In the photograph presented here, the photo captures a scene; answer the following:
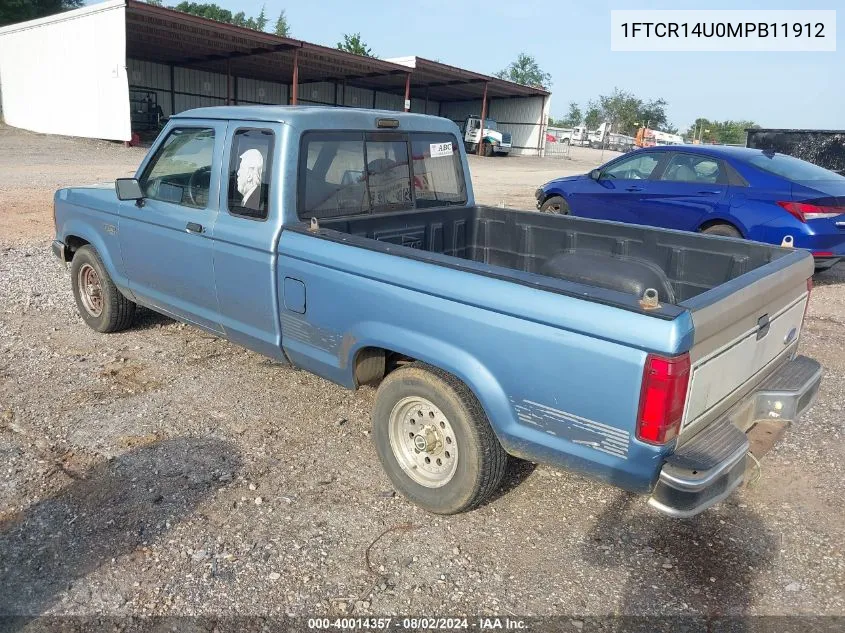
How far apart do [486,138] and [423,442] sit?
1395 inches

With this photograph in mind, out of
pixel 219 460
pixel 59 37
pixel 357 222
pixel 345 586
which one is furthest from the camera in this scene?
pixel 59 37

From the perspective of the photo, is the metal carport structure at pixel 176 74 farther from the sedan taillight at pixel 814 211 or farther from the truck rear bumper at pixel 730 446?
the truck rear bumper at pixel 730 446

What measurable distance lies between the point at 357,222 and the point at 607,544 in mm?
2259

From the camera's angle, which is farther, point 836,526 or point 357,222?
point 357,222

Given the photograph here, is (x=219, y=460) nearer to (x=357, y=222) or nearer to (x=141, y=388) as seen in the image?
(x=141, y=388)

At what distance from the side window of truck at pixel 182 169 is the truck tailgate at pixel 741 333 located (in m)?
3.05

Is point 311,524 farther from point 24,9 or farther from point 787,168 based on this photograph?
point 24,9

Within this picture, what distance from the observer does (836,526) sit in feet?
10.9

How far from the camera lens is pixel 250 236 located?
3795mm

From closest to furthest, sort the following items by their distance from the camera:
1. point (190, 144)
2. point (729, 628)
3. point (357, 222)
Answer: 1. point (729, 628)
2. point (357, 222)
3. point (190, 144)

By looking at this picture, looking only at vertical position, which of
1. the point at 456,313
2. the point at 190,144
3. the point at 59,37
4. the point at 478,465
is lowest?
the point at 478,465

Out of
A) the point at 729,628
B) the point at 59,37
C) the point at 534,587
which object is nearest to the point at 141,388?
the point at 534,587

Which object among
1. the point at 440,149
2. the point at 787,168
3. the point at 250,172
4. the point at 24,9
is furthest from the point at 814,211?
the point at 24,9

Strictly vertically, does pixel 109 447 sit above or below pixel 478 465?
below
